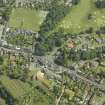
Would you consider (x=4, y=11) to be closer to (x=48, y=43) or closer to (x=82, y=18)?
(x=48, y=43)

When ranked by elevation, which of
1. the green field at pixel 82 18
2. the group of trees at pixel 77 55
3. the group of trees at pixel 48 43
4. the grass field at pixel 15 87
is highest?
the green field at pixel 82 18

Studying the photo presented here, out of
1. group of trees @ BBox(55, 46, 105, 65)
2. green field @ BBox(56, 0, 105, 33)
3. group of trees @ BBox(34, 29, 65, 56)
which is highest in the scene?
green field @ BBox(56, 0, 105, 33)

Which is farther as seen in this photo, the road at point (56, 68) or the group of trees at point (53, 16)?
the group of trees at point (53, 16)

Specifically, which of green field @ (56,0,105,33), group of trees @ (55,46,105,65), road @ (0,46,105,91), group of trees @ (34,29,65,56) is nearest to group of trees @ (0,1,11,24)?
group of trees @ (34,29,65,56)

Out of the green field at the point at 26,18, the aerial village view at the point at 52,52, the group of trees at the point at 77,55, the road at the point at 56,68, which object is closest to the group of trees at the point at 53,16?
the aerial village view at the point at 52,52

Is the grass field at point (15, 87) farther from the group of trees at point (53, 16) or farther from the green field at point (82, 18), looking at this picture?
the green field at point (82, 18)

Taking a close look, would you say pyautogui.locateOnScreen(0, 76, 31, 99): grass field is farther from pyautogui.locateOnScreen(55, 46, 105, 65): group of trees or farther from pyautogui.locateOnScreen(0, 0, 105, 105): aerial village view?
pyautogui.locateOnScreen(55, 46, 105, 65): group of trees

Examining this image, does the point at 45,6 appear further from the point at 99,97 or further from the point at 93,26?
the point at 99,97
